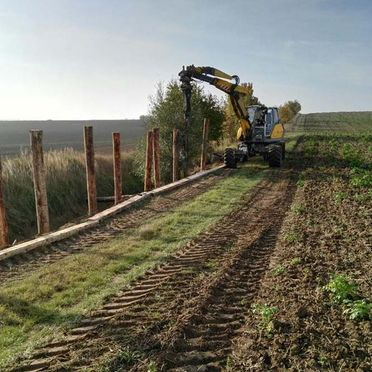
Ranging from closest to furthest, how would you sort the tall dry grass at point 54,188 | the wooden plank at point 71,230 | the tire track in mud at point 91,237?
the tire track in mud at point 91,237, the wooden plank at point 71,230, the tall dry grass at point 54,188

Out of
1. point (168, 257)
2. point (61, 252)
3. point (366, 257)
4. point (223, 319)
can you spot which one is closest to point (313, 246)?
point (366, 257)

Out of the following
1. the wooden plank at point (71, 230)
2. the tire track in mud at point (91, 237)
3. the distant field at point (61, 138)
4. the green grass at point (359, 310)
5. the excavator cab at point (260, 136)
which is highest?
the excavator cab at point (260, 136)

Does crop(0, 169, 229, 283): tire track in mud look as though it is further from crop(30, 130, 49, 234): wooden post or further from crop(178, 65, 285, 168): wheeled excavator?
crop(178, 65, 285, 168): wheeled excavator

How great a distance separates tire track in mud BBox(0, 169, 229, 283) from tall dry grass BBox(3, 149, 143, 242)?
3.53 meters

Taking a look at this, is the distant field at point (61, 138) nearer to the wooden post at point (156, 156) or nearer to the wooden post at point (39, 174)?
the wooden post at point (156, 156)

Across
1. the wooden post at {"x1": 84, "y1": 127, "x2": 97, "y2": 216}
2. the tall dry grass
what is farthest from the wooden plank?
the tall dry grass

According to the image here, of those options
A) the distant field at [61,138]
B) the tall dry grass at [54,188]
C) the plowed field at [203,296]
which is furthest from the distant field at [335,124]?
the plowed field at [203,296]

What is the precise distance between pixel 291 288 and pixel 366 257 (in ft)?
5.97

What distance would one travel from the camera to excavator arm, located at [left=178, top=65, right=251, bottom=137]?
17094 mm

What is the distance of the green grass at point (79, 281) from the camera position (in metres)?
4.60

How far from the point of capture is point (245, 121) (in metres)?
19.0

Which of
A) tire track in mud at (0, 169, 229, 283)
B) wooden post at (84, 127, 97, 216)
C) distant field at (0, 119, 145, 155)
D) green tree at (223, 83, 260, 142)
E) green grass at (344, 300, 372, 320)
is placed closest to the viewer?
green grass at (344, 300, 372, 320)

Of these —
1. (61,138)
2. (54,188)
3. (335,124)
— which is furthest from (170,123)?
(335,124)

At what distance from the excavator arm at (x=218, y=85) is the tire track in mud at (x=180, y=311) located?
10.7 m
